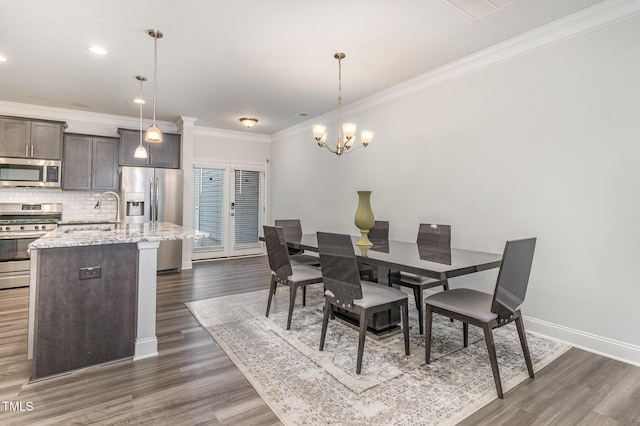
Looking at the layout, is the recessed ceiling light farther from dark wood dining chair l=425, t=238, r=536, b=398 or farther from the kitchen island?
dark wood dining chair l=425, t=238, r=536, b=398

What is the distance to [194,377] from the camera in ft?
7.16

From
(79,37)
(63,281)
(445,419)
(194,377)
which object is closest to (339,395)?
(445,419)

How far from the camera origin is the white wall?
2.44 m

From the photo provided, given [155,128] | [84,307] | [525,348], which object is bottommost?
[525,348]

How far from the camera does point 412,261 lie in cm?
235

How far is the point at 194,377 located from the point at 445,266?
184cm

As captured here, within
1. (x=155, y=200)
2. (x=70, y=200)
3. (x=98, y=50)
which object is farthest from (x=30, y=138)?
(x=98, y=50)

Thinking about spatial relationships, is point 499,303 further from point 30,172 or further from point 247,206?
point 30,172

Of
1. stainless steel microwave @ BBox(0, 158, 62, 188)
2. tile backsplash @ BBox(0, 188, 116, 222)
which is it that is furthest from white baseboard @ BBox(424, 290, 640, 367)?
stainless steel microwave @ BBox(0, 158, 62, 188)

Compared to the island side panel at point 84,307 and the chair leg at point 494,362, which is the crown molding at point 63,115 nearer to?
the island side panel at point 84,307

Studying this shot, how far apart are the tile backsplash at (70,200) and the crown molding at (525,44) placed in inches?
188

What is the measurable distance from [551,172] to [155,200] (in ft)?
17.6

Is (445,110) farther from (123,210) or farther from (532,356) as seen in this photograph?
(123,210)

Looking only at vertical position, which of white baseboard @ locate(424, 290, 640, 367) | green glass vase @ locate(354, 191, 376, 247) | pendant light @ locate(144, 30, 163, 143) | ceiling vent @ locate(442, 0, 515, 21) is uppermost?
ceiling vent @ locate(442, 0, 515, 21)
